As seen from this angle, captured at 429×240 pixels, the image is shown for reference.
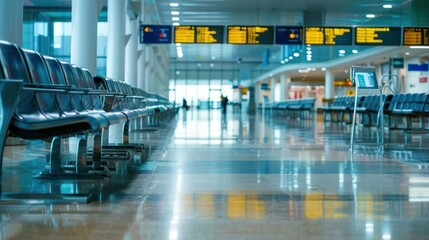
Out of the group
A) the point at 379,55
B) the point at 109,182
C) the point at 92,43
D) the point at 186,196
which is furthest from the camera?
the point at 379,55

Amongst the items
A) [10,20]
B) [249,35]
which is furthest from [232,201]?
[249,35]

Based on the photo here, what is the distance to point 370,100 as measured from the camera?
65.1 feet

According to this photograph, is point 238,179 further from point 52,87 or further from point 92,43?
point 92,43

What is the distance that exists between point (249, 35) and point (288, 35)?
58.7 inches

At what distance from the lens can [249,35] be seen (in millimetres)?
22969

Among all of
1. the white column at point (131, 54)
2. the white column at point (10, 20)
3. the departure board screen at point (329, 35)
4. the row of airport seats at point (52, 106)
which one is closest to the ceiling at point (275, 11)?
the departure board screen at point (329, 35)

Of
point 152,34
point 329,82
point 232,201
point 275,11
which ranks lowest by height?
point 232,201

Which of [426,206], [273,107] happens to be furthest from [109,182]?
[273,107]

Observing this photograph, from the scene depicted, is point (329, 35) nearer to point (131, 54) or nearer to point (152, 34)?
point (152, 34)

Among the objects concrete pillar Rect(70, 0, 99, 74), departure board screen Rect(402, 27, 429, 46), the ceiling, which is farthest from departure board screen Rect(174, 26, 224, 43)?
concrete pillar Rect(70, 0, 99, 74)

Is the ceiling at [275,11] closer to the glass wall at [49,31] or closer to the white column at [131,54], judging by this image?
the glass wall at [49,31]

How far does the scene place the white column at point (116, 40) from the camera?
15.4 meters

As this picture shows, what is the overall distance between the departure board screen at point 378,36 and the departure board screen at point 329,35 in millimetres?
369

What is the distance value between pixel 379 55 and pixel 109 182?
28.4m
